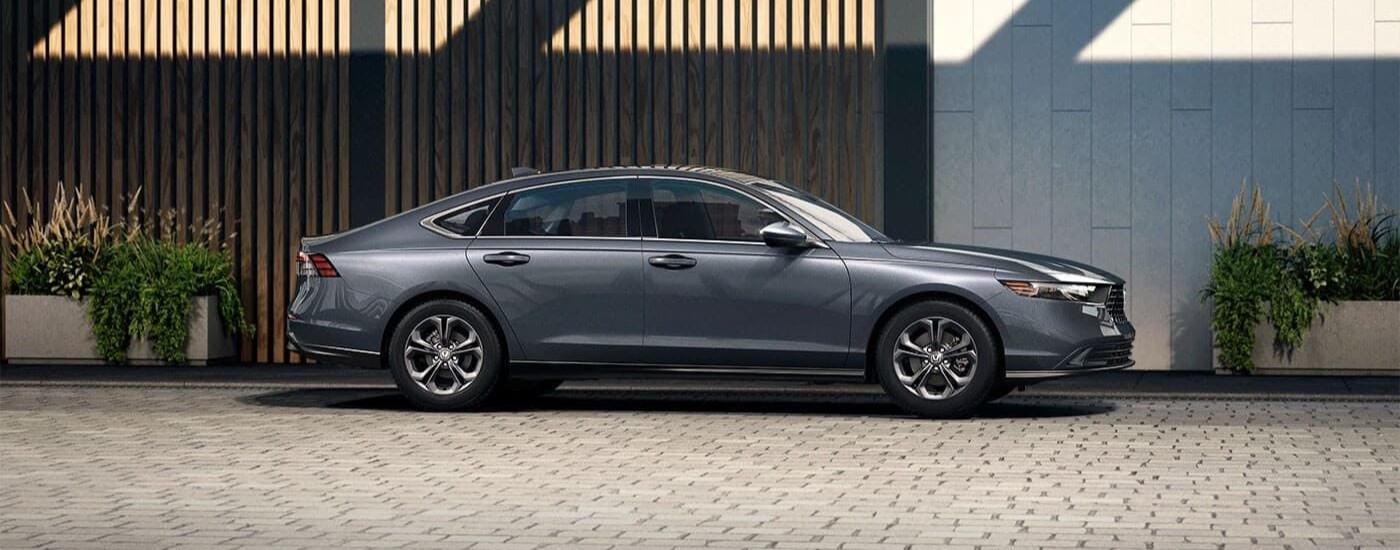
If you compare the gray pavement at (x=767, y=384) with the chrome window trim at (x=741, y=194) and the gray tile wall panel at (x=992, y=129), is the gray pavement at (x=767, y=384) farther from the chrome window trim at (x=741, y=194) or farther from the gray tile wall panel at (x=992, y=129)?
the chrome window trim at (x=741, y=194)

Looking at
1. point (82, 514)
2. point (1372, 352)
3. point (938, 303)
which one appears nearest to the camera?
point (82, 514)

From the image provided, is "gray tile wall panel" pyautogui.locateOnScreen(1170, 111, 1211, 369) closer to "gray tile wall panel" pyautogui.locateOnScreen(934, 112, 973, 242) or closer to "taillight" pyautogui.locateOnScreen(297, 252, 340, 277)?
"gray tile wall panel" pyautogui.locateOnScreen(934, 112, 973, 242)

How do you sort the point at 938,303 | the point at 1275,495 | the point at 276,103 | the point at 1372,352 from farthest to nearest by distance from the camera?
1. the point at 276,103
2. the point at 1372,352
3. the point at 938,303
4. the point at 1275,495

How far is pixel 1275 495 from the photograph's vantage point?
8578 mm

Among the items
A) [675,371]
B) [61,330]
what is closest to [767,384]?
[675,371]

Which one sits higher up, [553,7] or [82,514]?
[553,7]

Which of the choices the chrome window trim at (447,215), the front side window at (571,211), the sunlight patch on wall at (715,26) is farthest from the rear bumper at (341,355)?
the sunlight patch on wall at (715,26)

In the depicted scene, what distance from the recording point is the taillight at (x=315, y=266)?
12.9 metres

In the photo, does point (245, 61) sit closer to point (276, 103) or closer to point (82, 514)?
point (276, 103)

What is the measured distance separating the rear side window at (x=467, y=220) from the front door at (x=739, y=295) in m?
1.07

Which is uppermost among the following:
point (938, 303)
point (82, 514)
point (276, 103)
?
point (276, 103)

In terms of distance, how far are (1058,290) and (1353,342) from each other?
4.81 metres

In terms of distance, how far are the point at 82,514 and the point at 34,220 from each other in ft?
34.9

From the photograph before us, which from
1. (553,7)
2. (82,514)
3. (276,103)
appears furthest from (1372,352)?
(82,514)
